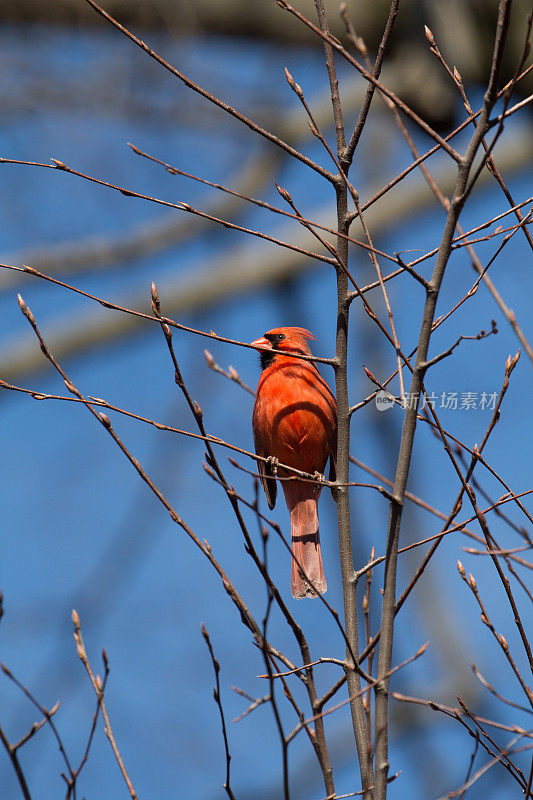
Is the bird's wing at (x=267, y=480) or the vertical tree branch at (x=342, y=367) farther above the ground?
the bird's wing at (x=267, y=480)

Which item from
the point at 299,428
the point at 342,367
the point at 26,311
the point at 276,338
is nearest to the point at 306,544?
the point at 299,428

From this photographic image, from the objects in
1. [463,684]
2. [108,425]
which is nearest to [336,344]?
[108,425]

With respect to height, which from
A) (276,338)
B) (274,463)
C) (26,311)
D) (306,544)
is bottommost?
(274,463)

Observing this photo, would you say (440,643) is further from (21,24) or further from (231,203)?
(21,24)

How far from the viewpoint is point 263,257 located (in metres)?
6.98

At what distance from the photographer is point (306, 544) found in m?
3.04

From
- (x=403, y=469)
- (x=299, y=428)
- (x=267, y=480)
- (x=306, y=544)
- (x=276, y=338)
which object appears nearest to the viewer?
(x=403, y=469)

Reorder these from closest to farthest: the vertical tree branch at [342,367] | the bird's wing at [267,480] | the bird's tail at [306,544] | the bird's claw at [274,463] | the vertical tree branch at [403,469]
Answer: the vertical tree branch at [403,469]
the vertical tree branch at [342,367]
the bird's claw at [274,463]
the bird's tail at [306,544]
the bird's wing at [267,480]

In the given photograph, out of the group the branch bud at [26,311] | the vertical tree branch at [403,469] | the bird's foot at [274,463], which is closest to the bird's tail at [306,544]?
the bird's foot at [274,463]

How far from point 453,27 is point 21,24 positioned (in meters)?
2.55

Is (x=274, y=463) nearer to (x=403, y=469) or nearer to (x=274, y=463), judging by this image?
(x=274, y=463)

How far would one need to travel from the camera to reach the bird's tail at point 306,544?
9.23 ft

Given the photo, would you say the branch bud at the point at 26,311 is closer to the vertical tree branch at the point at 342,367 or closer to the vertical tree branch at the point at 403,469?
the vertical tree branch at the point at 342,367

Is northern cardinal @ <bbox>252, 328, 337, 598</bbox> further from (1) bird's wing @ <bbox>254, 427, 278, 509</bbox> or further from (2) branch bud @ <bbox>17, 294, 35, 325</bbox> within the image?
(2) branch bud @ <bbox>17, 294, 35, 325</bbox>
